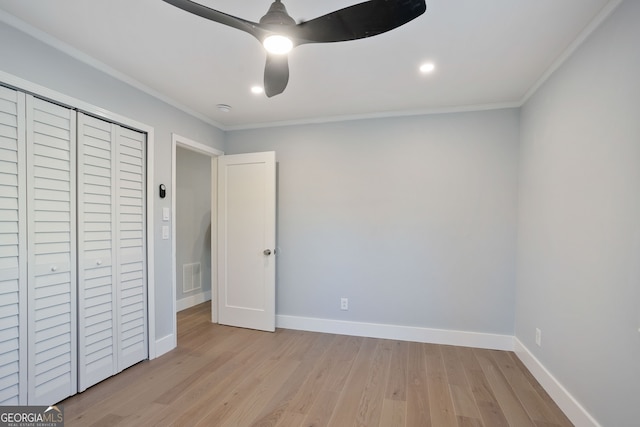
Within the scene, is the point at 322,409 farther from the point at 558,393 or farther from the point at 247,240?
the point at 247,240

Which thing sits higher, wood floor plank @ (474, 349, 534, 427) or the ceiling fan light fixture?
the ceiling fan light fixture

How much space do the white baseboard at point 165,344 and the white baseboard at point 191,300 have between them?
49.0 inches

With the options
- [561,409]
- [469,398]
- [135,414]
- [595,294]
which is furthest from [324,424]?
[595,294]

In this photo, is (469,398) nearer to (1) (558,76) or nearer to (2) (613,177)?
(2) (613,177)

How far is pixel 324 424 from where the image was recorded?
185cm

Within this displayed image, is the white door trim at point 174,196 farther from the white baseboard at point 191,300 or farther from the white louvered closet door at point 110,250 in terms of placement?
the white baseboard at point 191,300

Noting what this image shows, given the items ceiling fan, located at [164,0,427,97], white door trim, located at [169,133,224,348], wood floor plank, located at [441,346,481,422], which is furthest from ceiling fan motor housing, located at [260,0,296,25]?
A: wood floor plank, located at [441,346,481,422]

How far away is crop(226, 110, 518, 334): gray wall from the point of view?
293 centimetres

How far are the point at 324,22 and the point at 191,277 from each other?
4.07 meters

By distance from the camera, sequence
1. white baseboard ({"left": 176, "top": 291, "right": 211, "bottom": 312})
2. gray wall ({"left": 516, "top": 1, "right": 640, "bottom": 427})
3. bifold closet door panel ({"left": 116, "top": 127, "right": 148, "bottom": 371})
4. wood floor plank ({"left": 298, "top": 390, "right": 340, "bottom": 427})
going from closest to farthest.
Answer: gray wall ({"left": 516, "top": 1, "right": 640, "bottom": 427}) < wood floor plank ({"left": 298, "top": 390, "right": 340, "bottom": 427}) < bifold closet door panel ({"left": 116, "top": 127, "right": 148, "bottom": 371}) < white baseboard ({"left": 176, "top": 291, "right": 211, "bottom": 312})

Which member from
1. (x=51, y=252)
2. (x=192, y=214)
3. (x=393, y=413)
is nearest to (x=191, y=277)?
(x=192, y=214)

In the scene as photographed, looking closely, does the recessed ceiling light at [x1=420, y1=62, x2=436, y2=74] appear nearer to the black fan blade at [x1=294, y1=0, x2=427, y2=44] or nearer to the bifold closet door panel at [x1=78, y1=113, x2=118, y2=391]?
the black fan blade at [x1=294, y1=0, x2=427, y2=44]

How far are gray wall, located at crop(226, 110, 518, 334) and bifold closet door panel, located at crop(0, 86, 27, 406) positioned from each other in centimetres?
219

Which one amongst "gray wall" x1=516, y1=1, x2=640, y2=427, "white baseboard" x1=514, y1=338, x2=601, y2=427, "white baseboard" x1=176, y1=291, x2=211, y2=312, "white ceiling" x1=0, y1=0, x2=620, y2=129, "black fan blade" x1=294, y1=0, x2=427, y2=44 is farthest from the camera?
"white baseboard" x1=176, y1=291, x2=211, y2=312
